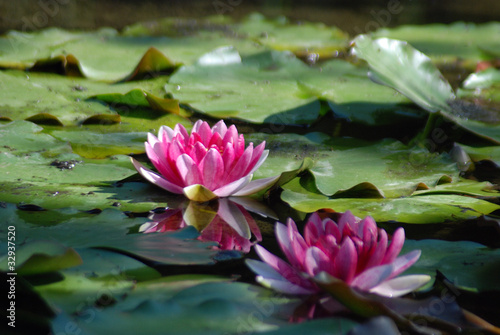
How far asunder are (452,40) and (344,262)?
3.05 m

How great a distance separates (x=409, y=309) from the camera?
84 centimetres

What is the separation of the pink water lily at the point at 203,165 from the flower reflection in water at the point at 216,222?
31mm

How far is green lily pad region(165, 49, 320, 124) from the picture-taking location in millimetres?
1922

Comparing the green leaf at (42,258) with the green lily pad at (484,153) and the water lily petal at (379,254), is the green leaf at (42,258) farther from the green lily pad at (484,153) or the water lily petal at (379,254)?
the green lily pad at (484,153)

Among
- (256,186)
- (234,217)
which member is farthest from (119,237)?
(256,186)

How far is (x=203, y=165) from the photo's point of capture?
1214 millimetres

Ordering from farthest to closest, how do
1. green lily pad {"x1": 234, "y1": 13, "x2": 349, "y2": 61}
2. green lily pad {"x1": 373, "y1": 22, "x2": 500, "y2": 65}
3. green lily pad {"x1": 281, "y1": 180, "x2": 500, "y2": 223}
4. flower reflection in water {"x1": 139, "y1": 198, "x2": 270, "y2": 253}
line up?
green lily pad {"x1": 234, "y1": 13, "x2": 349, "y2": 61} < green lily pad {"x1": 373, "y1": 22, "x2": 500, "y2": 65} < green lily pad {"x1": 281, "y1": 180, "x2": 500, "y2": 223} < flower reflection in water {"x1": 139, "y1": 198, "x2": 270, "y2": 253}

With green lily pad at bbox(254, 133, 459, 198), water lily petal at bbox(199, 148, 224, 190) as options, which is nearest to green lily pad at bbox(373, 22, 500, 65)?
green lily pad at bbox(254, 133, 459, 198)

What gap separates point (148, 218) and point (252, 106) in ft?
3.03

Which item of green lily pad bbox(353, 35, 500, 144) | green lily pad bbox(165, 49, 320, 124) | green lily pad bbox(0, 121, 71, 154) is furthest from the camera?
green lily pad bbox(165, 49, 320, 124)

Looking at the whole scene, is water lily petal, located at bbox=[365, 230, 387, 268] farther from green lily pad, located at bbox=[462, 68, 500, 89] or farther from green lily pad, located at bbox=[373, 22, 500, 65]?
green lily pad, located at bbox=[373, 22, 500, 65]

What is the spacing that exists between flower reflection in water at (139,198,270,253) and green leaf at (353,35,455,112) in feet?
2.70

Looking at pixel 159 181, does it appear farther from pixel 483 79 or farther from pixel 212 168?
pixel 483 79

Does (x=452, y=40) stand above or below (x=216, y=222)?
above
